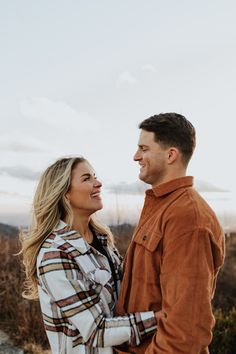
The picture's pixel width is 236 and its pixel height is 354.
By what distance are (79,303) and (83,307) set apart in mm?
Answer: 31

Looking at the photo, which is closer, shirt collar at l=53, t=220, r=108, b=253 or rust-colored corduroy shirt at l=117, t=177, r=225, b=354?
rust-colored corduroy shirt at l=117, t=177, r=225, b=354

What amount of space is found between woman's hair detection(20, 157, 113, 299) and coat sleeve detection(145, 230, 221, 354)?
0.99 meters

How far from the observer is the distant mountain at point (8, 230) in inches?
373

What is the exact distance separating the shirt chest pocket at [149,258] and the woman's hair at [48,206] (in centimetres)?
71

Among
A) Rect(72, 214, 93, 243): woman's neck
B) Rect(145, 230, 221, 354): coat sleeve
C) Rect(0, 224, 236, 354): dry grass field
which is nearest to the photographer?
Rect(145, 230, 221, 354): coat sleeve

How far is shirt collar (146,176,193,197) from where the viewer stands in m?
2.62

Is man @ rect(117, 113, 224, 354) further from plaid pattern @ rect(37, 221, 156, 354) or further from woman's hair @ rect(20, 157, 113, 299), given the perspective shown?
woman's hair @ rect(20, 157, 113, 299)

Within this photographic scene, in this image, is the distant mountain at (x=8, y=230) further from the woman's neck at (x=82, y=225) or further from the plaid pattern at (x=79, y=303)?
the plaid pattern at (x=79, y=303)

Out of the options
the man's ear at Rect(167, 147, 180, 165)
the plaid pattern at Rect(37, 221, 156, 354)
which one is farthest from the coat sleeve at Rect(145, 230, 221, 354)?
the man's ear at Rect(167, 147, 180, 165)

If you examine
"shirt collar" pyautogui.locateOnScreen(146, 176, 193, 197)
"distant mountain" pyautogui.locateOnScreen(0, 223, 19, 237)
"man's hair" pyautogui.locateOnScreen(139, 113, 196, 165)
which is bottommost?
"distant mountain" pyautogui.locateOnScreen(0, 223, 19, 237)

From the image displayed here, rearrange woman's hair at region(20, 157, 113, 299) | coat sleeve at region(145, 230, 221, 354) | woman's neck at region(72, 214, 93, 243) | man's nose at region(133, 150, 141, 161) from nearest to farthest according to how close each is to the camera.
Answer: coat sleeve at region(145, 230, 221, 354)
man's nose at region(133, 150, 141, 161)
woman's hair at region(20, 157, 113, 299)
woman's neck at region(72, 214, 93, 243)

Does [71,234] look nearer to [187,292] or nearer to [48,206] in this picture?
[48,206]

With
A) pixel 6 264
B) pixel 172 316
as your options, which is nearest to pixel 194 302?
pixel 172 316

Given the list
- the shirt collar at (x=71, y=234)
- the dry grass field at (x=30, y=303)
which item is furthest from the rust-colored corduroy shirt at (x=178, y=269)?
the dry grass field at (x=30, y=303)
